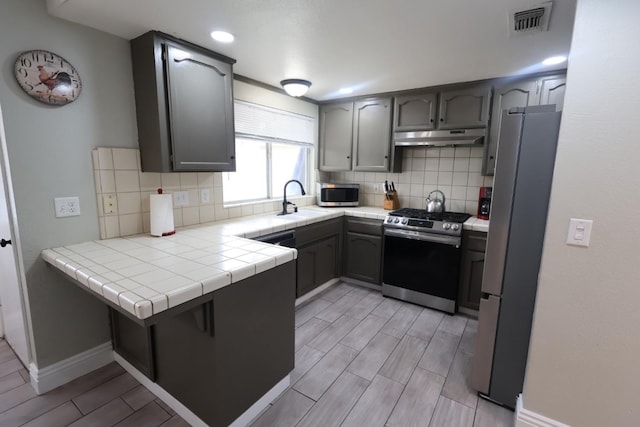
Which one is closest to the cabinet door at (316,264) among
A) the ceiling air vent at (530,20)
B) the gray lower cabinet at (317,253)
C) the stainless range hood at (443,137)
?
the gray lower cabinet at (317,253)

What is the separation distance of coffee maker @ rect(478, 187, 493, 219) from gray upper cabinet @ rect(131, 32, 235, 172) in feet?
7.91

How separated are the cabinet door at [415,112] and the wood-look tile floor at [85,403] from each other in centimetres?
302

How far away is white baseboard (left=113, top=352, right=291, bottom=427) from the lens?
5.04ft

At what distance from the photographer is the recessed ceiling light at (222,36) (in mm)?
1845

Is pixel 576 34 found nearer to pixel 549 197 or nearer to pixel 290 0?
pixel 549 197

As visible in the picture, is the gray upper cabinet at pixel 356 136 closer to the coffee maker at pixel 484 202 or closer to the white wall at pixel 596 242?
the coffee maker at pixel 484 202

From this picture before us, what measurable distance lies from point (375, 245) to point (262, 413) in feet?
6.37

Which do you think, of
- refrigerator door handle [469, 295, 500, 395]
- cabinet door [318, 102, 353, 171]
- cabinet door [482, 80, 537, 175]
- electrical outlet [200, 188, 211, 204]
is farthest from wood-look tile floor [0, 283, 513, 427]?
cabinet door [318, 102, 353, 171]

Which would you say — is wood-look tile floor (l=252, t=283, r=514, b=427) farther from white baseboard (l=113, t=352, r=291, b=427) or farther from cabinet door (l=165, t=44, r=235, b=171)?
cabinet door (l=165, t=44, r=235, b=171)

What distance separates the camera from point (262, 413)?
5.40ft

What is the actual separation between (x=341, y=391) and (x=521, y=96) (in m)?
2.75

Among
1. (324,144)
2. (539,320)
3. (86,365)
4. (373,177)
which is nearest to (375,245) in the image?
(373,177)

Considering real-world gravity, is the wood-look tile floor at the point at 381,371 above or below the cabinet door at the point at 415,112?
below

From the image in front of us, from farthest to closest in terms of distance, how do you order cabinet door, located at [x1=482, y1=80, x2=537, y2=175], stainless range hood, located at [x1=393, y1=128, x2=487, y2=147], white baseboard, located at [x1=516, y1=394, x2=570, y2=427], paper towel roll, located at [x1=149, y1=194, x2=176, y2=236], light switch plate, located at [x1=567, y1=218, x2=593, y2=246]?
1. stainless range hood, located at [x1=393, y1=128, x2=487, y2=147]
2. cabinet door, located at [x1=482, y1=80, x2=537, y2=175]
3. paper towel roll, located at [x1=149, y1=194, x2=176, y2=236]
4. white baseboard, located at [x1=516, y1=394, x2=570, y2=427]
5. light switch plate, located at [x1=567, y1=218, x2=593, y2=246]
